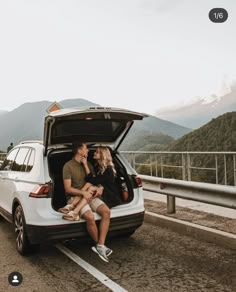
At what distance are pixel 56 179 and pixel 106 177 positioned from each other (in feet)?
3.03

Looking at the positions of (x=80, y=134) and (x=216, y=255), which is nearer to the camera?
(x=216, y=255)

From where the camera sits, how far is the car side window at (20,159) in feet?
19.8

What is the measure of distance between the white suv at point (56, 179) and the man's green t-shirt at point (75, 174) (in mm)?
230

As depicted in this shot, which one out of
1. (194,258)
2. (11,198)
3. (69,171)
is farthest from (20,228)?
(194,258)

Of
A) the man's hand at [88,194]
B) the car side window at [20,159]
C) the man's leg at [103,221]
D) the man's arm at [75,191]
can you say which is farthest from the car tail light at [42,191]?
the car side window at [20,159]

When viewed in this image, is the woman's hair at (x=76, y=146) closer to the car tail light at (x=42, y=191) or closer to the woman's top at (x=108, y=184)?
the woman's top at (x=108, y=184)

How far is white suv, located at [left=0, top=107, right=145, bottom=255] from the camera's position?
4.93m

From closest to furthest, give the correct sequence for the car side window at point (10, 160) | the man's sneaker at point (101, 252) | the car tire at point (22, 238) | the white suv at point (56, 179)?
the man's sneaker at point (101, 252), the white suv at point (56, 179), the car tire at point (22, 238), the car side window at point (10, 160)

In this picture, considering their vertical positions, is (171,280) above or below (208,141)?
above

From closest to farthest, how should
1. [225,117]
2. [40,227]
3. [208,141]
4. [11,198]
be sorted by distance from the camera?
[40,227] → [11,198] → [208,141] → [225,117]

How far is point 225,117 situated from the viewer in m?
82.8

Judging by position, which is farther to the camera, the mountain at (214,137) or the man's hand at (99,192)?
the mountain at (214,137)

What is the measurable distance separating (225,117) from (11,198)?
81219mm

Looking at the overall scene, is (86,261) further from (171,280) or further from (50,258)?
(171,280)
